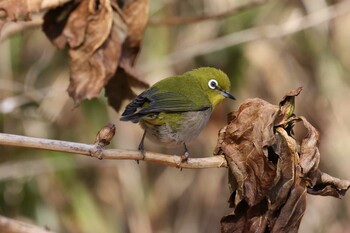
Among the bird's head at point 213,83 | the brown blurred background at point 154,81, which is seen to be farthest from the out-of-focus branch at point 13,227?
the brown blurred background at point 154,81

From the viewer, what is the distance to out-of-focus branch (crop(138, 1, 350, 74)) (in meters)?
4.86

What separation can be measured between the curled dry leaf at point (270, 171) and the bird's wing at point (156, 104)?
777mm

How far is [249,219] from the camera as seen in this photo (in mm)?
2471

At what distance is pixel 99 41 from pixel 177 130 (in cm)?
67

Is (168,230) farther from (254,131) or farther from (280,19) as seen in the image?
(254,131)

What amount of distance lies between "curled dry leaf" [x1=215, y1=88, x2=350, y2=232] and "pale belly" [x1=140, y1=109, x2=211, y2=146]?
98 cm

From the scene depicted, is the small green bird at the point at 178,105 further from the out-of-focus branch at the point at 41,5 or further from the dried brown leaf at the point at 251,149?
the dried brown leaf at the point at 251,149

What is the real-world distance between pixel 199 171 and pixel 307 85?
3.49 feet

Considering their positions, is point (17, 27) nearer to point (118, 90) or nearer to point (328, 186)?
point (118, 90)

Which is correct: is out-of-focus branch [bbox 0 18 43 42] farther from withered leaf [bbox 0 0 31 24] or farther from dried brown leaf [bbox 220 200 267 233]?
dried brown leaf [bbox 220 200 267 233]

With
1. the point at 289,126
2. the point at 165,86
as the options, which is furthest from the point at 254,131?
the point at 165,86

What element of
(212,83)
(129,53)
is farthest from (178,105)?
(129,53)

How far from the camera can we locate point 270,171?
7.93ft

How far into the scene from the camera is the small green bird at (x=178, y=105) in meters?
3.42
